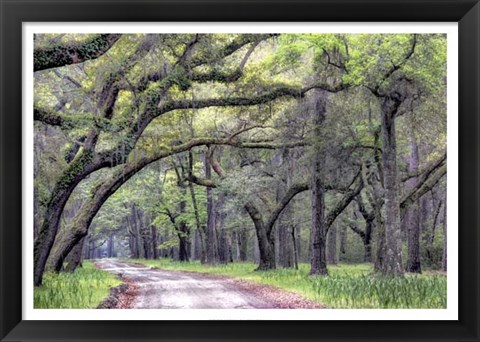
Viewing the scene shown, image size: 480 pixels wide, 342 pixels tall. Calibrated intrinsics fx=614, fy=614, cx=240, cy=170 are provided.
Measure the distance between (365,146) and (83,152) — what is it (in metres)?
3.92

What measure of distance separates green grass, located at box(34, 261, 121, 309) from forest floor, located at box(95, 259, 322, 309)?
0.56 ft

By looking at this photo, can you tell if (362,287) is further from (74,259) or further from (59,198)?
(59,198)

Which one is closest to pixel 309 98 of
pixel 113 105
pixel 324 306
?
pixel 113 105

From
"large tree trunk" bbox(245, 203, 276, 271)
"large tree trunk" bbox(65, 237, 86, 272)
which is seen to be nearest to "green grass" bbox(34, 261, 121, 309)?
"large tree trunk" bbox(65, 237, 86, 272)

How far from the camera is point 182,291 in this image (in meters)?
7.41

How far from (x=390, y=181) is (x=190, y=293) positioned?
10.1 feet

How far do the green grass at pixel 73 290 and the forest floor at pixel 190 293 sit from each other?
0.56 feet

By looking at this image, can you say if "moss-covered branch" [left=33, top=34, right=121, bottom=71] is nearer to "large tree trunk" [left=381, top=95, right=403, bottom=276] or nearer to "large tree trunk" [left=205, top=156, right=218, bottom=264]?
"large tree trunk" [left=381, top=95, right=403, bottom=276]

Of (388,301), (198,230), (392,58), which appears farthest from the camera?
(198,230)

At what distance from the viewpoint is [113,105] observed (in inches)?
310

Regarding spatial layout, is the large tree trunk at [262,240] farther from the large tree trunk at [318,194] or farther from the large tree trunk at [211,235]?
the large tree trunk at [318,194]

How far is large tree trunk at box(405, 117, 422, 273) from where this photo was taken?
25.2ft
